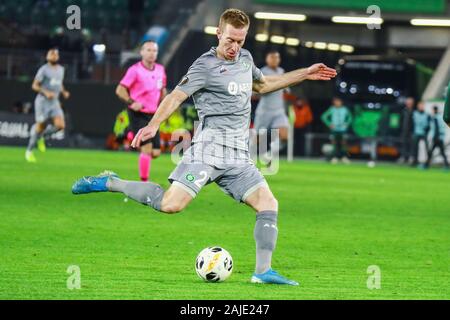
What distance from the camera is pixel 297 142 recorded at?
4441cm

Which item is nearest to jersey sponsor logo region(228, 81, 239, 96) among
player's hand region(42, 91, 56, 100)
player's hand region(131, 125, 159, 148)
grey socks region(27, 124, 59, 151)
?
player's hand region(131, 125, 159, 148)

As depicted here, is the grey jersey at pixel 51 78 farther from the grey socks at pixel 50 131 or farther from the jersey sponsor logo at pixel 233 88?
the jersey sponsor logo at pixel 233 88

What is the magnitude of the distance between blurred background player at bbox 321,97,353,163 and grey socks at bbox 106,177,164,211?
1184 inches

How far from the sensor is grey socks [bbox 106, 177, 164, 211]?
1008cm

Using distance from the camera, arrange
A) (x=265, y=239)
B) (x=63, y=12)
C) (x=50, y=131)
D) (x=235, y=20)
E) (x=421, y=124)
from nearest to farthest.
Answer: (x=235, y=20) < (x=265, y=239) < (x=50, y=131) < (x=421, y=124) < (x=63, y=12)

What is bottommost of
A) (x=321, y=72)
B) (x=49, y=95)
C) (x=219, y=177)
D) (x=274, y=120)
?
(x=219, y=177)

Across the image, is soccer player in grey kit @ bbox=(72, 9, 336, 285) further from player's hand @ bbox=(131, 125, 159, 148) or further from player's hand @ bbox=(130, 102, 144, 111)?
player's hand @ bbox=(130, 102, 144, 111)

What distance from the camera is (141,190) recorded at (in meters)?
10.2

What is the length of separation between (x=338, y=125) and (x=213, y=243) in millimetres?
27814

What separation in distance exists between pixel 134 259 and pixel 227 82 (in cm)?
215

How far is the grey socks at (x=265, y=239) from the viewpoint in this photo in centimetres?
980

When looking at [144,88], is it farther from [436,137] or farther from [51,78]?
[436,137]

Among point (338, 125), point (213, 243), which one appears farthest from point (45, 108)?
point (213, 243)
